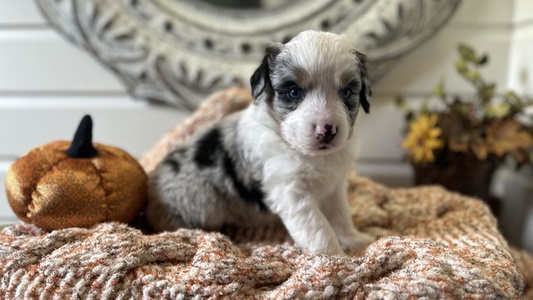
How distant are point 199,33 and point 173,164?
1017 mm

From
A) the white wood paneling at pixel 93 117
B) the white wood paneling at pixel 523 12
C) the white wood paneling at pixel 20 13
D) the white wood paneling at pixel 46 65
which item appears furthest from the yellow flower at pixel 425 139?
the white wood paneling at pixel 20 13

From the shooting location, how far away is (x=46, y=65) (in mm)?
2584

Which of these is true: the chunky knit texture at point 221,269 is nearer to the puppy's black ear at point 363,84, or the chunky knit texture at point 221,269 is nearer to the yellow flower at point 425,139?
the puppy's black ear at point 363,84

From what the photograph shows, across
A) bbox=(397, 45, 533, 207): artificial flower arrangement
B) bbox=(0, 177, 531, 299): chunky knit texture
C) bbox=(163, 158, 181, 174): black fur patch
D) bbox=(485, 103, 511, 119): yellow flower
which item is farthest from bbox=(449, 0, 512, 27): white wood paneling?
bbox=(163, 158, 181, 174): black fur patch

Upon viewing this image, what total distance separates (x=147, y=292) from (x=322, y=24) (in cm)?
180

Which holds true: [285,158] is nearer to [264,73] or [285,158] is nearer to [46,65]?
[264,73]

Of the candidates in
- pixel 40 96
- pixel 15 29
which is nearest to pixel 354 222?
pixel 40 96

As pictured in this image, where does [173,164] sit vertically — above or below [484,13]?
below

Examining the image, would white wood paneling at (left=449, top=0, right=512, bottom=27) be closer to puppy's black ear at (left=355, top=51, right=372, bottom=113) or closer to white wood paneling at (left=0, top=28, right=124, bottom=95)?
puppy's black ear at (left=355, top=51, right=372, bottom=113)

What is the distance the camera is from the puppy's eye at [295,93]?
1.33m

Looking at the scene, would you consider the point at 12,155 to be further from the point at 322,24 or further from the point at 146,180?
the point at 322,24

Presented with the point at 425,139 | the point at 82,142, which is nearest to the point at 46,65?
the point at 82,142

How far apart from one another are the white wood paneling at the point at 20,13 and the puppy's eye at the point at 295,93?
1940mm

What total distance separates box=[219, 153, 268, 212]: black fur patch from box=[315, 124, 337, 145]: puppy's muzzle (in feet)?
1.31
